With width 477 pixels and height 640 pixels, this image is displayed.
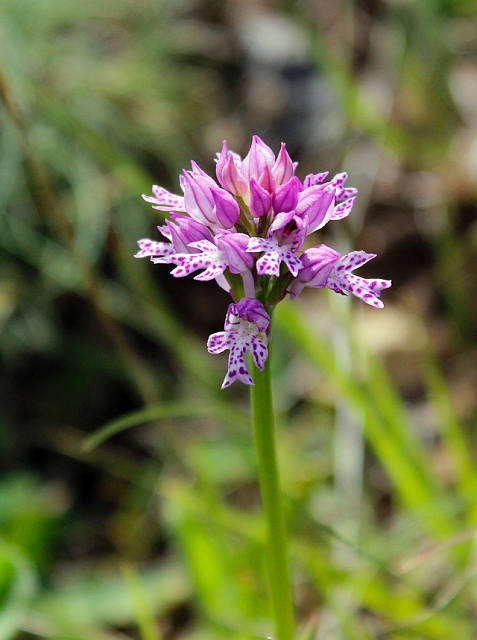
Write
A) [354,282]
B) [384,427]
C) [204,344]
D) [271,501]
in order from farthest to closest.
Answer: [204,344] < [384,427] < [271,501] < [354,282]

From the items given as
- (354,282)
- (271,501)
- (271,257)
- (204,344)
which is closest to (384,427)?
(271,501)

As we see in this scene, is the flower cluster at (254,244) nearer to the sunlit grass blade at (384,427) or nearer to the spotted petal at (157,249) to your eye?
the spotted petal at (157,249)

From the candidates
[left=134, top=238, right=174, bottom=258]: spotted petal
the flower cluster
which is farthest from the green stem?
[left=134, top=238, right=174, bottom=258]: spotted petal

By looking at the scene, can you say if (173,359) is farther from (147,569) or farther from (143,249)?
(143,249)

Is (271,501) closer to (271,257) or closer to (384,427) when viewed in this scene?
(271,257)

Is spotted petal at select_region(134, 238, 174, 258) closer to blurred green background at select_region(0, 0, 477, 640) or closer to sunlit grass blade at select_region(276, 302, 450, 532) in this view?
blurred green background at select_region(0, 0, 477, 640)

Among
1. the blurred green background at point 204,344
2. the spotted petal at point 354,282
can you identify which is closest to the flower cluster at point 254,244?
the spotted petal at point 354,282

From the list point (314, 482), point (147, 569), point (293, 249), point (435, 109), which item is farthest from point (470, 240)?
point (293, 249)
